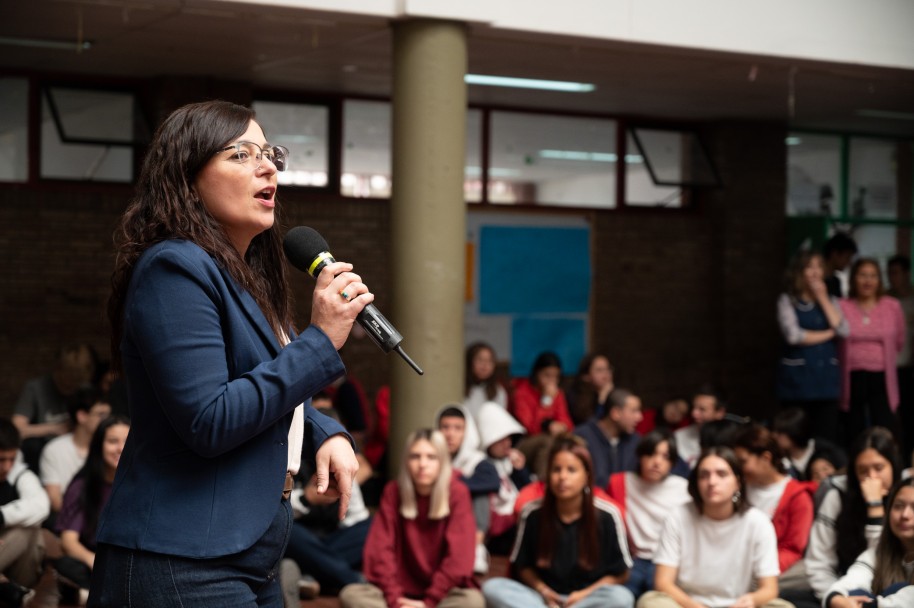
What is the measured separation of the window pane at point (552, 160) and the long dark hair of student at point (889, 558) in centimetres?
562

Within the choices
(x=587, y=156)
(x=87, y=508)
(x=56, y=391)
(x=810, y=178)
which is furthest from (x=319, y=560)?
(x=810, y=178)

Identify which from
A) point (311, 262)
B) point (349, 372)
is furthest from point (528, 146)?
point (311, 262)

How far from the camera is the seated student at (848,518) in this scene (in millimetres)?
5285

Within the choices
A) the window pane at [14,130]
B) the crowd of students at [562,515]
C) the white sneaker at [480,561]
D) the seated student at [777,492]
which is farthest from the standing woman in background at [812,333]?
the window pane at [14,130]

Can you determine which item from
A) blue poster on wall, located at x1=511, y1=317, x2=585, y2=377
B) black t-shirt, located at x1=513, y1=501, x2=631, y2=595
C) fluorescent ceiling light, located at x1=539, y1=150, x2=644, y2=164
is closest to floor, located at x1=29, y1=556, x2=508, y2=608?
black t-shirt, located at x1=513, y1=501, x2=631, y2=595

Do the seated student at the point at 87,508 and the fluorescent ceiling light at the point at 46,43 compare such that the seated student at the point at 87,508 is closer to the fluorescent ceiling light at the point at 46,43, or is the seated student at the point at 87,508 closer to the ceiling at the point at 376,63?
the ceiling at the point at 376,63

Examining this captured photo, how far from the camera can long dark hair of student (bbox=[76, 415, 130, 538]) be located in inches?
228

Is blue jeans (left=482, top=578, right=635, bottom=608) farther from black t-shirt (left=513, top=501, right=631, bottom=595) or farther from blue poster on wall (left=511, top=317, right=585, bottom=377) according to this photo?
blue poster on wall (left=511, top=317, right=585, bottom=377)

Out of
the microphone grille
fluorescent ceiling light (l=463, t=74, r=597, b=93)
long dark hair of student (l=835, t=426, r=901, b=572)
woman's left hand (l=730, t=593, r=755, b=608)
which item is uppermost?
fluorescent ceiling light (l=463, t=74, r=597, b=93)

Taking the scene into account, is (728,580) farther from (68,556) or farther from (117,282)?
(117,282)

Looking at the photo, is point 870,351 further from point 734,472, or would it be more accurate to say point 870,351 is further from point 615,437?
point 734,472

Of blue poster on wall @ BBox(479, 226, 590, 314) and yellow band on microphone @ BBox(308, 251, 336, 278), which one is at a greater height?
blue poster on wall @ BBox(479, 226, 590, 314)

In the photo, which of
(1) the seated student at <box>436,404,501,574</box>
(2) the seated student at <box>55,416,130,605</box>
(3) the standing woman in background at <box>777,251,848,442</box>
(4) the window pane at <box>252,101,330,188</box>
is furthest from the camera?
(4) the window pane at <box>252,101,330,188</box>

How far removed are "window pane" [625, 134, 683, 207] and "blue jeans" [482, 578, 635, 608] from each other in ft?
18.8
